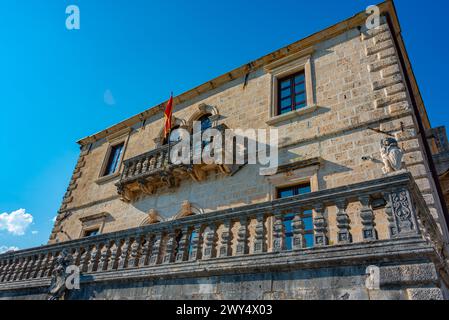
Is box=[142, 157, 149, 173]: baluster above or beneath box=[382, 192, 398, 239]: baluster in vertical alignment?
above

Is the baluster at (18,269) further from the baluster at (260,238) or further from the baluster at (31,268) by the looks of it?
the baluster at (260,238)

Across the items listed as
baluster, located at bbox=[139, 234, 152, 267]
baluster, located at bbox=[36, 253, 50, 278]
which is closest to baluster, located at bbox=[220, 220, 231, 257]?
baluster, located at bbox=[139, 234, 152, 267]

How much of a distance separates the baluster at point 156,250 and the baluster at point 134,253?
37 cm

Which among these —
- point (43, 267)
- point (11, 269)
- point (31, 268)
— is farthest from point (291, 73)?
point (11, 269)

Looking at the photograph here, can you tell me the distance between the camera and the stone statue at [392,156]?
5235 mm

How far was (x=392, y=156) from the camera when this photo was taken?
5.31 metres

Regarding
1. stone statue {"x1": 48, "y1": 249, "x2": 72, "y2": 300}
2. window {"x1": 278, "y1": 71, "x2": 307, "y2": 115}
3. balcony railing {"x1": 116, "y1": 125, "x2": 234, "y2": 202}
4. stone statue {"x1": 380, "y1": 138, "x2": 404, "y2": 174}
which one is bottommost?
stone statue {"x1": 48, "y1": 249, "x2": 72, "y2": 300}

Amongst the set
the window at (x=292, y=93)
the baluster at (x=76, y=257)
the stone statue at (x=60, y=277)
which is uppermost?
the window at (x=292, y=93)

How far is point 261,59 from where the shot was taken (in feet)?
36.9

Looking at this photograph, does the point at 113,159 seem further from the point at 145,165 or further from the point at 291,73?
the point at 291,73

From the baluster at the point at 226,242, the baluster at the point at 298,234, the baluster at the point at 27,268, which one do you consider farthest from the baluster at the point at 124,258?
the baluster at the point at 298,234

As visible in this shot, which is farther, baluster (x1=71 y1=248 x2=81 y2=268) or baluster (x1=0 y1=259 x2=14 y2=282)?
baluster (x1=0 y1=259 x2=14 y2=282)

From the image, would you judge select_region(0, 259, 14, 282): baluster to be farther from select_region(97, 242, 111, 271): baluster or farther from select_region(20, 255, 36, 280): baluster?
select_region(97, 242, 111, 271): baluster

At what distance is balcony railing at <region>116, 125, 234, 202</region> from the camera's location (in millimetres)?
9989
